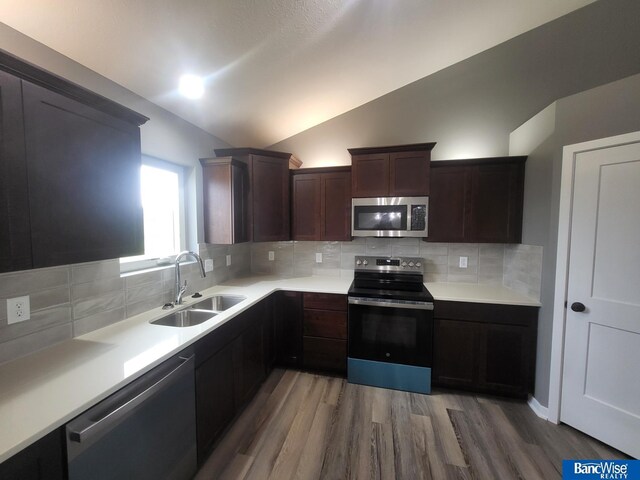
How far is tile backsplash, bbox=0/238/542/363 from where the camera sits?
3.94 ft

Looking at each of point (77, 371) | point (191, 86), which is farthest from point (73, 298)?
point (191, 86)

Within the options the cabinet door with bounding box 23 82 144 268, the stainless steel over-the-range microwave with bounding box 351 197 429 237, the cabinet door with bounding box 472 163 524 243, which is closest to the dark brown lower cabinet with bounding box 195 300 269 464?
the cabinet door with bounding box 23 82 144 268

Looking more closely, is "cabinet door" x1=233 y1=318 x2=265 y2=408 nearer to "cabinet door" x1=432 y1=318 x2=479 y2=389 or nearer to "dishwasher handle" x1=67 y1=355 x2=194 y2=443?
"dishwasher handle" x1=67 y1=355 x2=194 y2=443

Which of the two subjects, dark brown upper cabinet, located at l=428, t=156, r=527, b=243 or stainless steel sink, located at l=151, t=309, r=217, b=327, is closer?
stainless steel sink, located at l=151, t=309, r=217, b=327

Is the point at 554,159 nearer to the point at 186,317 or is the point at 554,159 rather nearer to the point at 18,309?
the point at 186,317

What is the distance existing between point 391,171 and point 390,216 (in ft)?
1.44

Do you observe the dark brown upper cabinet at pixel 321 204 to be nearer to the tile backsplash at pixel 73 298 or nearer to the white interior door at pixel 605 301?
the tile backsplash at pixel 73 298

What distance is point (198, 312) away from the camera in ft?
6.36

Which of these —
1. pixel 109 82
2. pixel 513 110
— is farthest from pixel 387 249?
pixel 109 82

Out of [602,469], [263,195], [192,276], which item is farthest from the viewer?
[263,195]

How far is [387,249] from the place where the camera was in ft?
9.20

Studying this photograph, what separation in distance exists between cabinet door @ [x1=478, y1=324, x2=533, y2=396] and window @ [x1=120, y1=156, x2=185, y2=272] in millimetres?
2780

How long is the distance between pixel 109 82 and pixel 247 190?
47.7 inches

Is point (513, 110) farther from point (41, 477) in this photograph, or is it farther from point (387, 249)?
point (41, 477)
